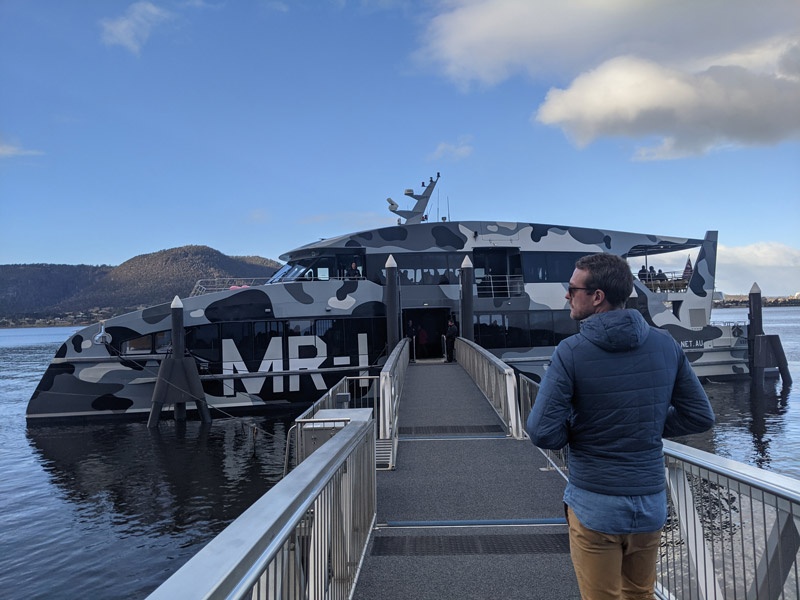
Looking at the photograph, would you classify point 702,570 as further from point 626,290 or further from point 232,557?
point 232,557

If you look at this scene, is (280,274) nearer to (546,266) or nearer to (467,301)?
(467,301)

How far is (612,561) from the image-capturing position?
2.51 meters

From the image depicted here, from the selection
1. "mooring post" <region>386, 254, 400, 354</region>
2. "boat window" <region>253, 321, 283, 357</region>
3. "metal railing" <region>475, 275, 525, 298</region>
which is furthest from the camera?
"metal railing" <region>475, 275, 525, 298</region>

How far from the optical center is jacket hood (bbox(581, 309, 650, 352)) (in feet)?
8.00

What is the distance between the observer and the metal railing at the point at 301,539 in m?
1.58

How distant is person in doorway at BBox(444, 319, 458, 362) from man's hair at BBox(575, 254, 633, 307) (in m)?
17.8

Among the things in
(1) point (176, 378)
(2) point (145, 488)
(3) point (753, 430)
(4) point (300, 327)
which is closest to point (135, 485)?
(2) point (145, 488)

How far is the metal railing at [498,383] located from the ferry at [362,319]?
4.84 metres

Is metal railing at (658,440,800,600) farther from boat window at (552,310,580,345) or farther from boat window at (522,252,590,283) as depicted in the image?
boat window at (522,252,590,283)

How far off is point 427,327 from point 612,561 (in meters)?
19.9

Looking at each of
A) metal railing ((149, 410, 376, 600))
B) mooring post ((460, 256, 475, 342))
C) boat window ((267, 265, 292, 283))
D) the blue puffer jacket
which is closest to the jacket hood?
the blue puffer jacket

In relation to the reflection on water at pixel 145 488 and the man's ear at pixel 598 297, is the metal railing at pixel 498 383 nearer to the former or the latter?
the reflection on water at pixel 145 488

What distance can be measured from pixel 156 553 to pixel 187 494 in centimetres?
301

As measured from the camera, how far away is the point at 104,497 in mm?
13180
